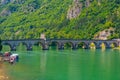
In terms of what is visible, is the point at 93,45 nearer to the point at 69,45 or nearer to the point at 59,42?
the point at 69,45

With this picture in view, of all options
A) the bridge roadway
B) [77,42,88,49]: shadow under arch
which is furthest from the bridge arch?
Answer: [77,42,88,49]: shadow under arch

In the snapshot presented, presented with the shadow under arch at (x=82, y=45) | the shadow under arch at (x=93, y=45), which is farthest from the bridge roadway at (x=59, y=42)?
the shadow under arch at (x=93, y=45)

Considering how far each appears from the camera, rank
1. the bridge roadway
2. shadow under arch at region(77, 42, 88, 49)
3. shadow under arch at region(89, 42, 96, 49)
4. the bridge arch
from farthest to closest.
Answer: shadow under arch at region(89, 42, 96, 49)
shadow under arch at region(77, 42, 88, 49)
the bridge arch
the bridge roadway

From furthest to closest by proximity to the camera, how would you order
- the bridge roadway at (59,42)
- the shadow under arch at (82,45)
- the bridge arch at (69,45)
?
the shadow under arch at (82,45)
the bridge arch at (69,45)
the bridge roadway at (59,42)

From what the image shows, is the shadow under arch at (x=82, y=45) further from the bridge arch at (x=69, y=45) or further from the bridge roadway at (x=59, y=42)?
the bridge arch at (x=69, y=45)

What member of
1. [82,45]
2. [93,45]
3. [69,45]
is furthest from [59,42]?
[93,45]

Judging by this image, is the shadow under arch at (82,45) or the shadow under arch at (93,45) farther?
the shadow under arch at (93,45)

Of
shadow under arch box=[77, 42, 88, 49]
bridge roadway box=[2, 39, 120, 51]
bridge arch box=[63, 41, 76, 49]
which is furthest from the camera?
shadow under arch box=[77, 42, 88, 49]

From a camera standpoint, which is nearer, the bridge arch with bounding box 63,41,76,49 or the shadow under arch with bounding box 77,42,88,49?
the bridge arch with bounding box 63,41,76,49

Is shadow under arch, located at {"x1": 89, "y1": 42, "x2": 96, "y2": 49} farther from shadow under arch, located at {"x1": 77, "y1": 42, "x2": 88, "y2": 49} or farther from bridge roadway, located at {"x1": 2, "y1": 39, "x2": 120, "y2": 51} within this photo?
shadow under arch, located at {"x1": 77, "y1": 42, "x2": 88, "y2": 49}

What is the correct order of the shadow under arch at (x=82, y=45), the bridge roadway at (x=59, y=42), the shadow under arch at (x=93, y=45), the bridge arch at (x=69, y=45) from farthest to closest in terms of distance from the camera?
the shadow under arch at (x=93, y=45)
the shadow under arch at (x=82, y=45)
the bridge arch at (x=69, y=45)
the bridge roadway at (x=59, y=42)

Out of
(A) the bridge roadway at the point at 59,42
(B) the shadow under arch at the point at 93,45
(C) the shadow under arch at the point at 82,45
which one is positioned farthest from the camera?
(B) the shadow under arch at the point at 93,45

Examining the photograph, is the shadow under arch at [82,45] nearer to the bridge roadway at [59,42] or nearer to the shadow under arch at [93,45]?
the bridge roadway at [59,42]

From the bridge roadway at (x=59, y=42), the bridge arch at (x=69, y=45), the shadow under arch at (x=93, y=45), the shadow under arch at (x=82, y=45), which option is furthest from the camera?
the shadow under arch at (x=93, y=45)
